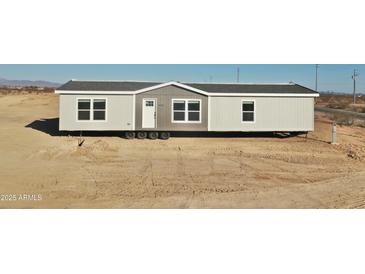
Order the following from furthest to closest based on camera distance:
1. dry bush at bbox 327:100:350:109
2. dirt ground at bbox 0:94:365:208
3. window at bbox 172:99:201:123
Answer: dry bush at bbox 327:100:350:109 → window at bbox 172:99:201:123 → dirt ground at bbox 0:94:365:208

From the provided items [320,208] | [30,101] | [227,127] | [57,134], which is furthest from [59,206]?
[30,101]

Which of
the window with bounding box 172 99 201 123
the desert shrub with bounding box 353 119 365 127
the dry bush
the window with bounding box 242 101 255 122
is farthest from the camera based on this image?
the dry bush

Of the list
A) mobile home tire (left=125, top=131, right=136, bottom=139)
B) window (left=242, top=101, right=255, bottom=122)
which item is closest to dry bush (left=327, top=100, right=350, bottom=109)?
window (left=242, top=101, right=255, bottom=122)

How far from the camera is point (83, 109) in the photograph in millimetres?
16625

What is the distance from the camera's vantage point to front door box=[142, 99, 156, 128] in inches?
663

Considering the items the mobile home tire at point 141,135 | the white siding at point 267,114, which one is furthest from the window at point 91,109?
the white siding at point 267,114

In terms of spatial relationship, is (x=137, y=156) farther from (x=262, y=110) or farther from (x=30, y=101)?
(x=30, y=101)

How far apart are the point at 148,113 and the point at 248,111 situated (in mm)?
4380

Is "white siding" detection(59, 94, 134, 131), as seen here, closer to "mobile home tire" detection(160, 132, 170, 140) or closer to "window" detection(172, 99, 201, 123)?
"mobile home tire" detection(160, 132, 170, 140)

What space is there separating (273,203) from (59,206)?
17.4ft

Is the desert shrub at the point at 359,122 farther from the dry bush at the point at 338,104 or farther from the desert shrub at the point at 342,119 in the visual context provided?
the dry bush at the point at 338,104

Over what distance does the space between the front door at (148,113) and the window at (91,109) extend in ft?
5.56

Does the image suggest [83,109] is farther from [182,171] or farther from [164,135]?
[182,171]

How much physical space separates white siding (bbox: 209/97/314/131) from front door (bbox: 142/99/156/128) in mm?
2493
